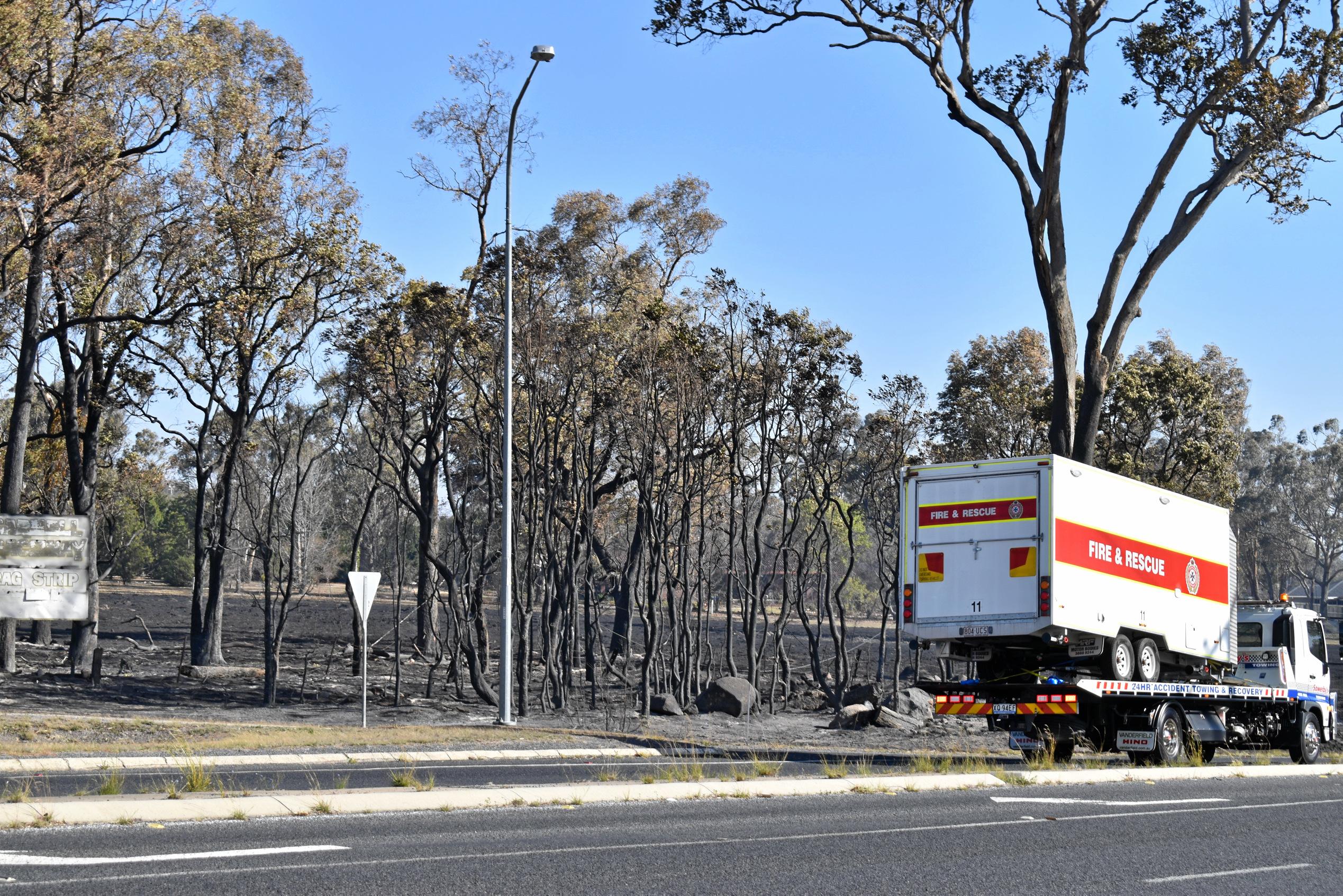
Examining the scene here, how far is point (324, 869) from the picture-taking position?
835 centimetres

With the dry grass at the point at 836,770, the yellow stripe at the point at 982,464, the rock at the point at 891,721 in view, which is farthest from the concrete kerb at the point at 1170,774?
the rock at the point at 891,721

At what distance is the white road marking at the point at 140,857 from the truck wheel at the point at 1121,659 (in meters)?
12.3

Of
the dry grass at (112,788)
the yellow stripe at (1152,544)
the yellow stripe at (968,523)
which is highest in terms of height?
the yellow stripe at (968,523)

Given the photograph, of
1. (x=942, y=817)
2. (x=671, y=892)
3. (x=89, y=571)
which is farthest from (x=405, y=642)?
(x=671, y=892)

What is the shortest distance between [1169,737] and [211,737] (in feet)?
46.8

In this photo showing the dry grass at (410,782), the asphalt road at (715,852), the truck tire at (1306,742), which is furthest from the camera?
Answer: the truck tire at (1306,742)

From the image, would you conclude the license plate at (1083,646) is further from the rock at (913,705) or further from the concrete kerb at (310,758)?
the rock at (913,705)

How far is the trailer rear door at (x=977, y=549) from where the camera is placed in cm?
1761

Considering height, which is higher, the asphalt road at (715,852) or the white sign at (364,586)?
the white sign at (364,586)

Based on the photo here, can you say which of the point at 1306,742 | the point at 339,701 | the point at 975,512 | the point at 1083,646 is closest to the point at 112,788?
the point at 975,512

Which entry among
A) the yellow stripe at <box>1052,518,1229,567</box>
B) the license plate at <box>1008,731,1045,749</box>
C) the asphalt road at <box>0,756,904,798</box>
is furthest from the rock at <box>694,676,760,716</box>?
the yellow stripe at <box>1052,518,1229,567</box>

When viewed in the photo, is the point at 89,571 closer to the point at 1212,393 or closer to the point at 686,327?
the point at 686,327

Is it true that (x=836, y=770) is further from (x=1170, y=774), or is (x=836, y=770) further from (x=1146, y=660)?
(x=1146, y=660)

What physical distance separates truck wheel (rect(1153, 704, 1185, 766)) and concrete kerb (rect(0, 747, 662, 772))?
7051 millimetres
